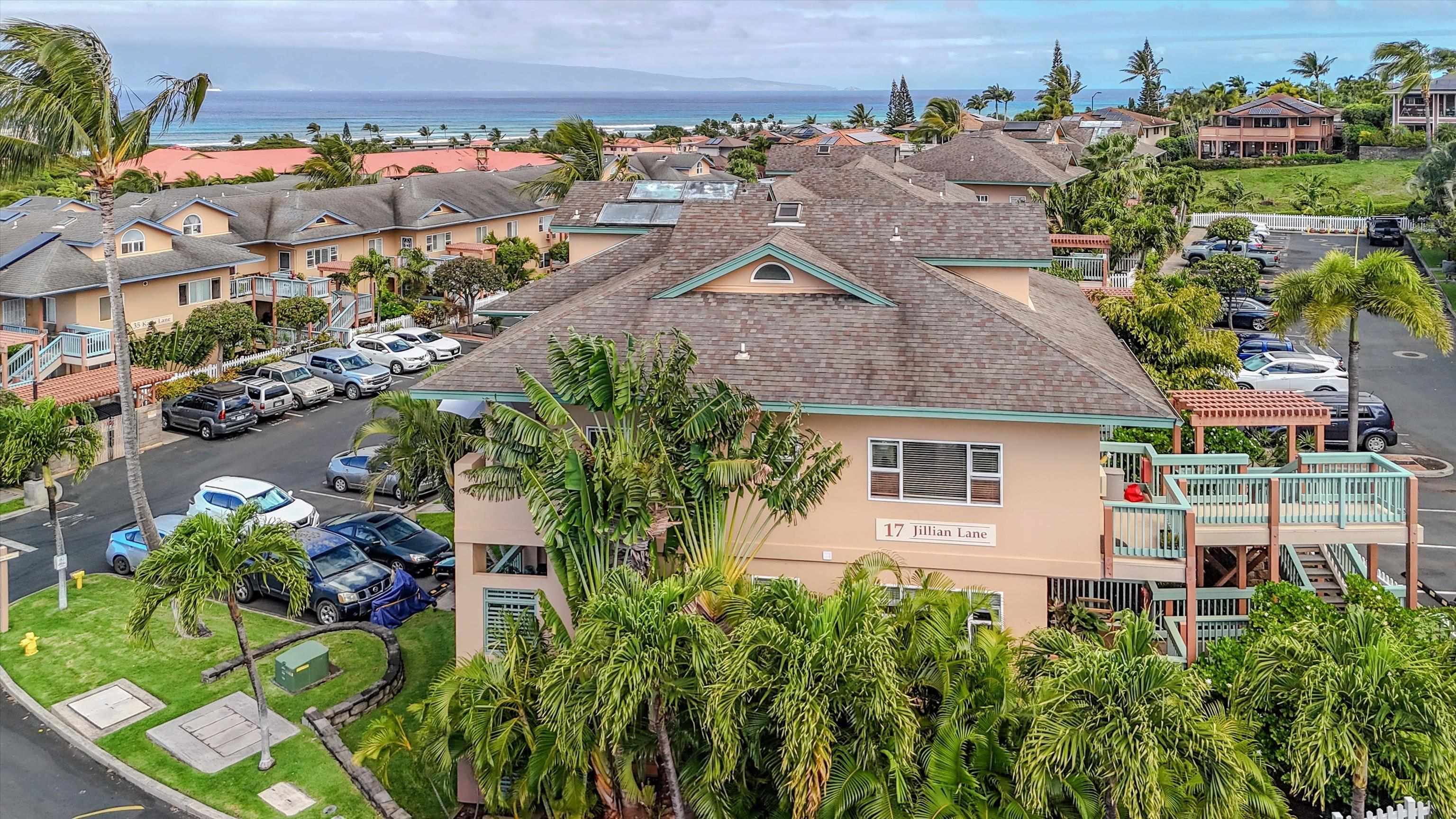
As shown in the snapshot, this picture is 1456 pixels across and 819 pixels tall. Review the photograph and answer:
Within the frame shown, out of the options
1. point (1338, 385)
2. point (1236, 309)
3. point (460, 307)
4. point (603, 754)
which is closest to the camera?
point (603, 754)

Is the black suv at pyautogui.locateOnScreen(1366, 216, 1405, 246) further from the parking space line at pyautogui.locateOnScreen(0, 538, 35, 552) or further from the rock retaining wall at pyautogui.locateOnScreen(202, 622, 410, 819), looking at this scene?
the parking space line at pyautogui.locateOnScreen(0, 538, 35, 552)

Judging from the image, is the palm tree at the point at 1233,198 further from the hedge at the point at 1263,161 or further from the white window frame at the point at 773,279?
the white window frame at the point at 773,279

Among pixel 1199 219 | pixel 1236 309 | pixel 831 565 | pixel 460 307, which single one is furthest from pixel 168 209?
pixel 1199 219

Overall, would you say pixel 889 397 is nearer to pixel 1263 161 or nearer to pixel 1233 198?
pixel 1233 198

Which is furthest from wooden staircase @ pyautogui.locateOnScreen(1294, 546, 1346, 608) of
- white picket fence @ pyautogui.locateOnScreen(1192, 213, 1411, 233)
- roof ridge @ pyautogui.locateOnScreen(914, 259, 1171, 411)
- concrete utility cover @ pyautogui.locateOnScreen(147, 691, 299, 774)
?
white picket fence @ pyautogui.locateOnScreen(1192, 213, 1411, 233)

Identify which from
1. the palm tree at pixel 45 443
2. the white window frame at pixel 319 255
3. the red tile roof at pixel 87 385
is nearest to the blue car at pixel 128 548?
the palm tree at pixel 45 443

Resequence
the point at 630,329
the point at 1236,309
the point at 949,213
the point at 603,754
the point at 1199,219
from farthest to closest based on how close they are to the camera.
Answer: the point at 1199,219
the point at 1236,309
the point at 949,213
the point at 630,329
the point at 603,754

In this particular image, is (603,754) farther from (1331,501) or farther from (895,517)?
(1331,501)
